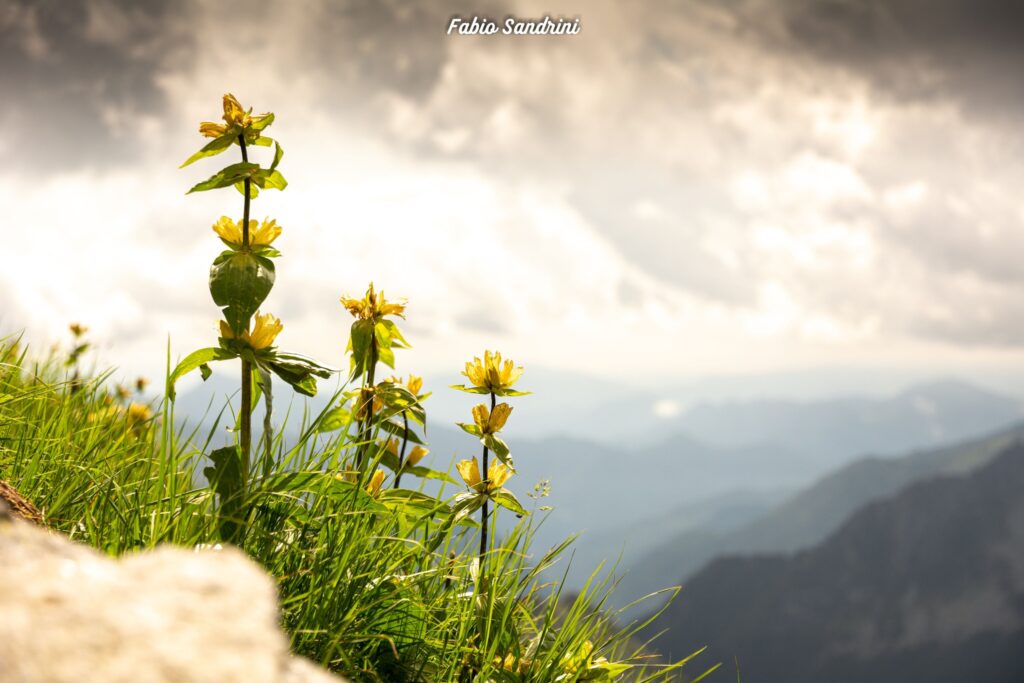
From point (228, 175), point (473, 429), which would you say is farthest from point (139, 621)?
point (473, 429)

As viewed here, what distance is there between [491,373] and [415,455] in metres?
0.57

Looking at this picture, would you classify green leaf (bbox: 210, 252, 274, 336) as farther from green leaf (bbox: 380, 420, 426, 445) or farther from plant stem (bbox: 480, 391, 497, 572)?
plant stem (bbox: 480, 391, 497, 572)

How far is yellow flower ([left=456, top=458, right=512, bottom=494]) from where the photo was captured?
332 centimetres

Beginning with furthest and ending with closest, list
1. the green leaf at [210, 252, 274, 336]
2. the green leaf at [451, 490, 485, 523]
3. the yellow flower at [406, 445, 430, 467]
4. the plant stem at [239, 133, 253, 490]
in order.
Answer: the yellow flower at [406, 445, 430, 467]
the green leaf at [451, 490, 485, 523]
the plant stem at [239, 133, 253, 490]
the green leaf at [210, 252, 274, 336]

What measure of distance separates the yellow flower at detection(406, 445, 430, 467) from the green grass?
28 centimetres

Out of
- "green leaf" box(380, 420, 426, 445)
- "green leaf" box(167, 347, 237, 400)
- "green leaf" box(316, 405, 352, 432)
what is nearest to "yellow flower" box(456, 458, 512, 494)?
"green leaf" box(380, 420, 426, 445)

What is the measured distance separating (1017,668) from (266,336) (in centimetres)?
25202

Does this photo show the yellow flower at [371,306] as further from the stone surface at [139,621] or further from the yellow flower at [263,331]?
the stone surface at [139,621]

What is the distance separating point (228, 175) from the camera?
282cm

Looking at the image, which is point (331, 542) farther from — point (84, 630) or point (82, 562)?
point (84, 630)

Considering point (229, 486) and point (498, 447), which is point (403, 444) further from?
point (229, 486)

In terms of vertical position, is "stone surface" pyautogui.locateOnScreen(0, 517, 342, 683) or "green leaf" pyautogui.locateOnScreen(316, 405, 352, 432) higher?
"green leaf" pyautogui.locateOnScreen(316, 405, 352, 432)

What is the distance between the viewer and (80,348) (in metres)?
7.93

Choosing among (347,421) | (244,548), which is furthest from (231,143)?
(244,548)
